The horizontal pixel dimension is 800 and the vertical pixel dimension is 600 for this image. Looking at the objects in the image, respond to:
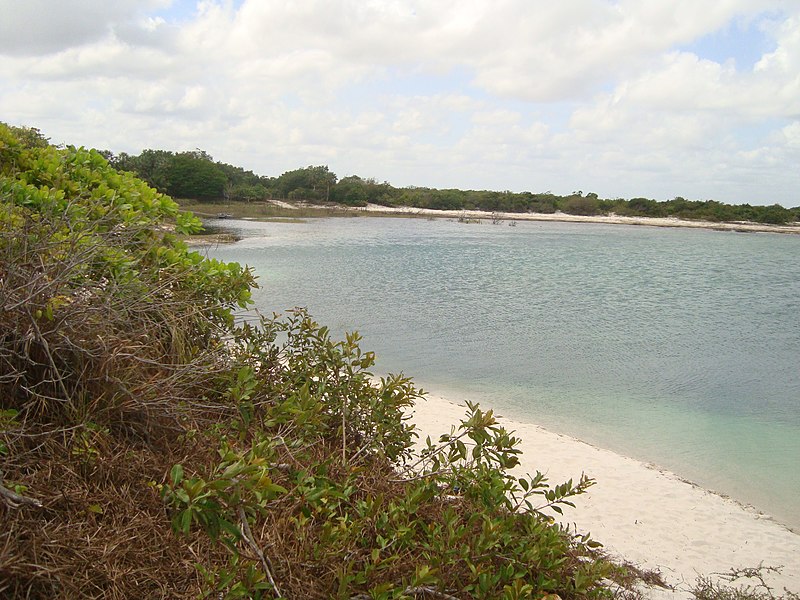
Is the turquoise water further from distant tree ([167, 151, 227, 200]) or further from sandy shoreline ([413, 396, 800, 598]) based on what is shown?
distant tree ([167, 151, 227, 200])

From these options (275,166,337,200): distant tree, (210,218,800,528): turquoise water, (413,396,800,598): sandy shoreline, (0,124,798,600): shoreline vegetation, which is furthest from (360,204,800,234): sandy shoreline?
(0,124,798,600): shoreline vegetation

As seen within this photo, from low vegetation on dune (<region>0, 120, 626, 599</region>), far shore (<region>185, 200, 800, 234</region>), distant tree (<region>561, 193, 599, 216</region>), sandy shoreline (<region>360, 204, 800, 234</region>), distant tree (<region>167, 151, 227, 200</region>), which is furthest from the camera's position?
distant tree (<region>561, 193, 599, 216</region>)

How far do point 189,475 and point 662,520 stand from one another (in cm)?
541

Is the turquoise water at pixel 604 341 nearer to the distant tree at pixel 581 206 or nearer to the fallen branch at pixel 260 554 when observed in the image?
the fallen branch at pixel 260 554

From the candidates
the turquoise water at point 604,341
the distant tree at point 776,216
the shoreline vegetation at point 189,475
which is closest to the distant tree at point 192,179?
the turquoise water at point 604,341

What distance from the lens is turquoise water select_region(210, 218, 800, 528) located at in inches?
365

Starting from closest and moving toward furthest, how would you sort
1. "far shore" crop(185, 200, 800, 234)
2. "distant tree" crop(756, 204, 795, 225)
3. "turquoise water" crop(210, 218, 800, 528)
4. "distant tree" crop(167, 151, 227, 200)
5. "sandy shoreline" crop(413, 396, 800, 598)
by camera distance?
1. "sandy shoreline" crop(413, 396, 800, 598)
2. "turquoise water" crop(210, 218, 800, 528)
3. "far shore" crop(185, 200, 800, 234)
4. "distant tree" crop(167, 151, 227, 200)
5. "distant tree" crop(756, 204, 795, 225)

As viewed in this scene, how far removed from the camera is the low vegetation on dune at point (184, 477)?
2.13m

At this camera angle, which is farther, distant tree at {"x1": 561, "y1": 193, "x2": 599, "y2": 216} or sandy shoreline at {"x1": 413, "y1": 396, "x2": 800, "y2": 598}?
distant tree at {"x1": 561, "y1": 193, "x2": 599, "y2": 216}

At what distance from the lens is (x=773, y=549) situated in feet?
19.9

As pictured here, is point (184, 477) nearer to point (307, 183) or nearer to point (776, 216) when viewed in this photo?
point (776, 216)

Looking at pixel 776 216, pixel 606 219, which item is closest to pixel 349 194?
pixel 606 219

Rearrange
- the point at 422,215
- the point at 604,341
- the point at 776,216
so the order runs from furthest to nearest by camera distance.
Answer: the point at 422,215, the point at 776,216, the point at 604,341

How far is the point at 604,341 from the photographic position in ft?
52.6
